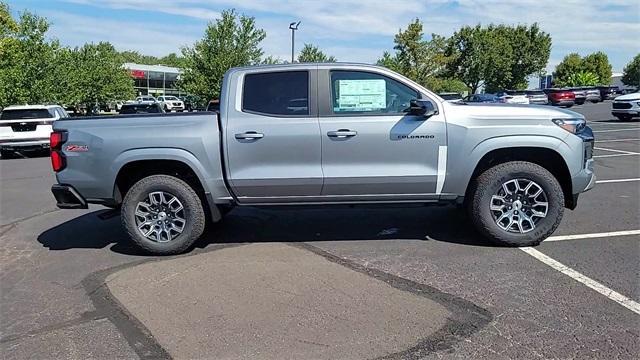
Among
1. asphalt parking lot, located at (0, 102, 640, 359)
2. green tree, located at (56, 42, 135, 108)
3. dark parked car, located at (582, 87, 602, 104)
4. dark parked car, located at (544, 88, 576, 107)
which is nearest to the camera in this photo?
asphalt parking lot, located at (0, 102, 640, 359)

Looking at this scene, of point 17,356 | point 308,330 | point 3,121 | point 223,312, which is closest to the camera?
point 17,356

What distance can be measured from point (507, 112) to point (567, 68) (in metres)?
92.2

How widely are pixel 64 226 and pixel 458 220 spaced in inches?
201

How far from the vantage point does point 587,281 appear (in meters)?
4.58

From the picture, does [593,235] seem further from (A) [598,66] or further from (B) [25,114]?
(A) [598,66]

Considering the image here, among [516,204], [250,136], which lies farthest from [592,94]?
[250,136]

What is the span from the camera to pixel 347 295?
441 centimetres

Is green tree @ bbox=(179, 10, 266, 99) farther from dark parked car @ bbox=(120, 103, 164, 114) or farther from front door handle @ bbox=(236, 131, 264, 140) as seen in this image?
front door handle @ bbox=(236, 131, 264, 140)

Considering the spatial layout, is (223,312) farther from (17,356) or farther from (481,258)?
(481,258)

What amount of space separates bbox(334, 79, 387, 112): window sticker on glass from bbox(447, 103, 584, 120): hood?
70 cm

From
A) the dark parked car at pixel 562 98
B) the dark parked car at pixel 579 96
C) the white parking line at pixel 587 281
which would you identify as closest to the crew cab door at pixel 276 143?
the white parking line at pixel 587 281

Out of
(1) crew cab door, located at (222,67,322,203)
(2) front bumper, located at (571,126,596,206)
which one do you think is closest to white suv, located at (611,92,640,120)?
(2) front bumper, located at (571,126,596,206)

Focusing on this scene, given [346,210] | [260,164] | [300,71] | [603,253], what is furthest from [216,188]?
[603,253]

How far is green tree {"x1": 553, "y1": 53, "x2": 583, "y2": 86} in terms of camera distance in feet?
283
